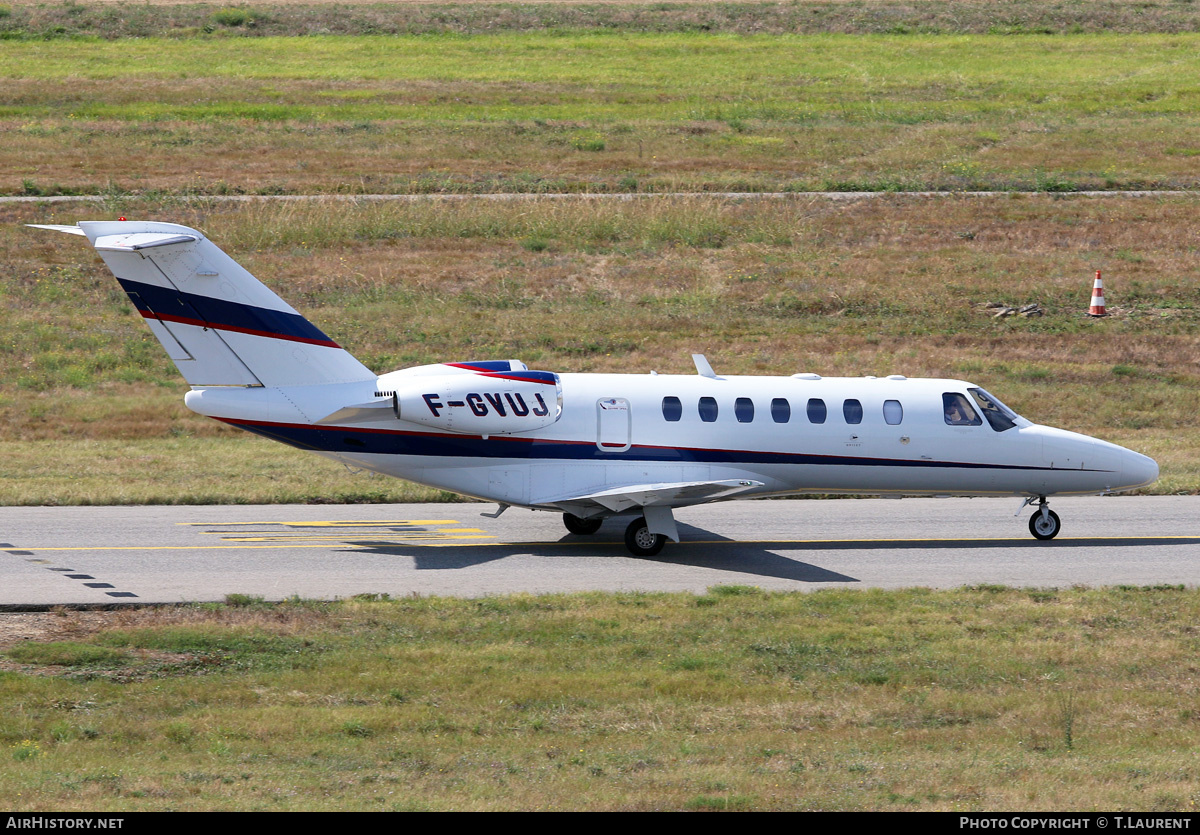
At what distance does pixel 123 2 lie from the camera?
94.4 meters

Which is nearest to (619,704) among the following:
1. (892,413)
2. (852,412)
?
(852,412)

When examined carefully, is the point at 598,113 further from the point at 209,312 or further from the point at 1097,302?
the point at 209,312

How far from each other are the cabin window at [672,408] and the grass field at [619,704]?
358cm

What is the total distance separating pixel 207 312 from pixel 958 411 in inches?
475

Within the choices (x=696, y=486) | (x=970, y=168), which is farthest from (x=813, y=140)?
(x=696, y=486)

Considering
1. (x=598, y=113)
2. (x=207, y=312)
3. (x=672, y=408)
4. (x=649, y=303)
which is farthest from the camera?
(x=598, y=113)

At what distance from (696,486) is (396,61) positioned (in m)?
64.5

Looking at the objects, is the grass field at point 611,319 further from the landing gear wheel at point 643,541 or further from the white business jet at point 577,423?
the white business jet at point 577,423

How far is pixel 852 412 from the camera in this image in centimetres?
2172

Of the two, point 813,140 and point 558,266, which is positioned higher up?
point 813,140

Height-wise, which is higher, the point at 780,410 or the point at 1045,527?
the point at 780,410

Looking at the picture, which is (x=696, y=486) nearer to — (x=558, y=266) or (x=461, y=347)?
(x=461, y=347)

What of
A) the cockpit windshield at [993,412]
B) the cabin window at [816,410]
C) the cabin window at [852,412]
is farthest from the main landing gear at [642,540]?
the cockpit windshield at [993,412]

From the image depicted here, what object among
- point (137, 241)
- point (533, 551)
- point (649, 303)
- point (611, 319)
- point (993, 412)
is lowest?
point (533, 551)
